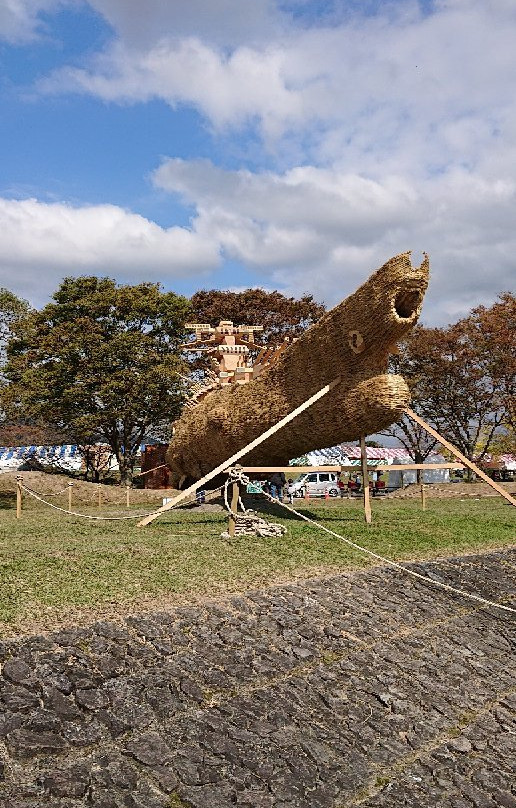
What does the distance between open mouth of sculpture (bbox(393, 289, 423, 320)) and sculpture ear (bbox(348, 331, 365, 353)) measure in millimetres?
736

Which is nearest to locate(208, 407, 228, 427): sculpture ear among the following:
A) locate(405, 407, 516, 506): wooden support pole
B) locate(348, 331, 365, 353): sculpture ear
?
locate(348, 331, 365, 353): sculpture ear

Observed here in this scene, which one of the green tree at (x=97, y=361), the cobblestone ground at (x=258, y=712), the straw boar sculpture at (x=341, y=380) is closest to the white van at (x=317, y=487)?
the green tree at (x=97, y=361)

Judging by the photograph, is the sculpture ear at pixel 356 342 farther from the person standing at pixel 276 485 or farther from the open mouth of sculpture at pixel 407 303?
the person standing at pixel 276 485

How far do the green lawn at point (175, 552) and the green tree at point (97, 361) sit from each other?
10.5 metres

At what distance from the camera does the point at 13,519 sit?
13.9 m

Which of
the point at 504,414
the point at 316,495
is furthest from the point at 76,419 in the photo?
the point at 504,414

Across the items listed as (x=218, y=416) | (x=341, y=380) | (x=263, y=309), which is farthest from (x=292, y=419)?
(x=263, y=309)

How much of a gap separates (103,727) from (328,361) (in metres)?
7.75

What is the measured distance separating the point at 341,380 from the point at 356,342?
0.83 m

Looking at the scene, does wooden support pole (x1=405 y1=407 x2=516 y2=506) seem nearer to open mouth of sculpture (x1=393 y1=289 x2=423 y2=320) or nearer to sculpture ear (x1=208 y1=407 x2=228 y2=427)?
open mouth of sculpture (x1=393 y1=289 x2=423 y2=320)

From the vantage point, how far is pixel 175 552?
8.71 m

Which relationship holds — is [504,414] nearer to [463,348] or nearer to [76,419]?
[463,348]

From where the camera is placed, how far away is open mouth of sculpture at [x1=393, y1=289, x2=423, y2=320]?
998 centimetres

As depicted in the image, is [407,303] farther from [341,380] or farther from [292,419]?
[292,419]
